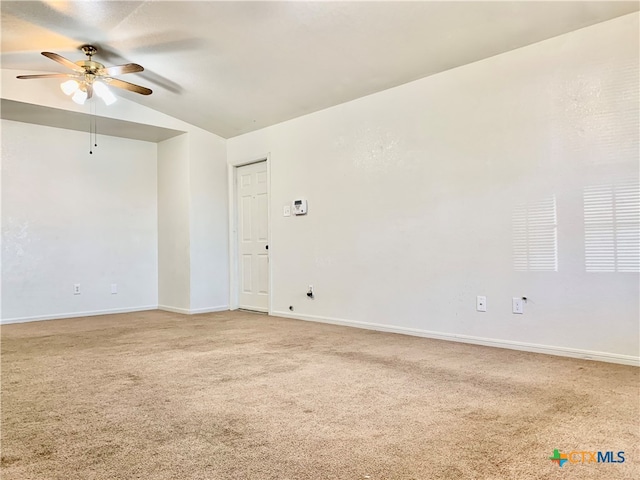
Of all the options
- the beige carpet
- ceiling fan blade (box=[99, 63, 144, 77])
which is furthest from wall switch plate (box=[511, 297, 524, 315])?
ceiling fan blade (box=[99, 63, 144, 77])

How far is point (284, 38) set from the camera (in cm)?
346

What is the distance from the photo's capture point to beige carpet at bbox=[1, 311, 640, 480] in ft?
4.98

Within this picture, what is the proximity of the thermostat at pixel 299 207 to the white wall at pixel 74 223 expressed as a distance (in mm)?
2418

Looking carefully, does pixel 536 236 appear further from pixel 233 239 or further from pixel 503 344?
pixel 233 239

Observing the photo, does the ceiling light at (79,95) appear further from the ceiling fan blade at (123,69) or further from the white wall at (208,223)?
the white wall at (208,223)

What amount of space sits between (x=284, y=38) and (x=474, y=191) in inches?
79.8

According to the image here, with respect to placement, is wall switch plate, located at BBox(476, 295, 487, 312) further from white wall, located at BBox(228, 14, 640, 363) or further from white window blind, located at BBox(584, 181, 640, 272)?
white window blind, located at BBox(584, 181, 640, 272)

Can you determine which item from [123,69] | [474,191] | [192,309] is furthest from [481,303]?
[192,309]

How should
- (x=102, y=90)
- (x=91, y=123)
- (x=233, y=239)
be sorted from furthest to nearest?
(x=233, y=239) → (x=91, y=123) → (x=102, y=90)

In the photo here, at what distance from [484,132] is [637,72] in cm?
105

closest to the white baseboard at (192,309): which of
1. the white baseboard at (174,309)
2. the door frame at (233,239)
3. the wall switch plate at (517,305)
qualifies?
the white baseboard at (174,309)

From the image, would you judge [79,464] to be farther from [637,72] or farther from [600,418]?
[637,72]

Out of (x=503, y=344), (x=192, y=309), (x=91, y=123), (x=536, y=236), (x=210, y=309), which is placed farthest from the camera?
(x=210, y=309)

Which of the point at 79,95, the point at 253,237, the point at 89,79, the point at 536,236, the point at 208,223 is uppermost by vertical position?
the point at 89,79
